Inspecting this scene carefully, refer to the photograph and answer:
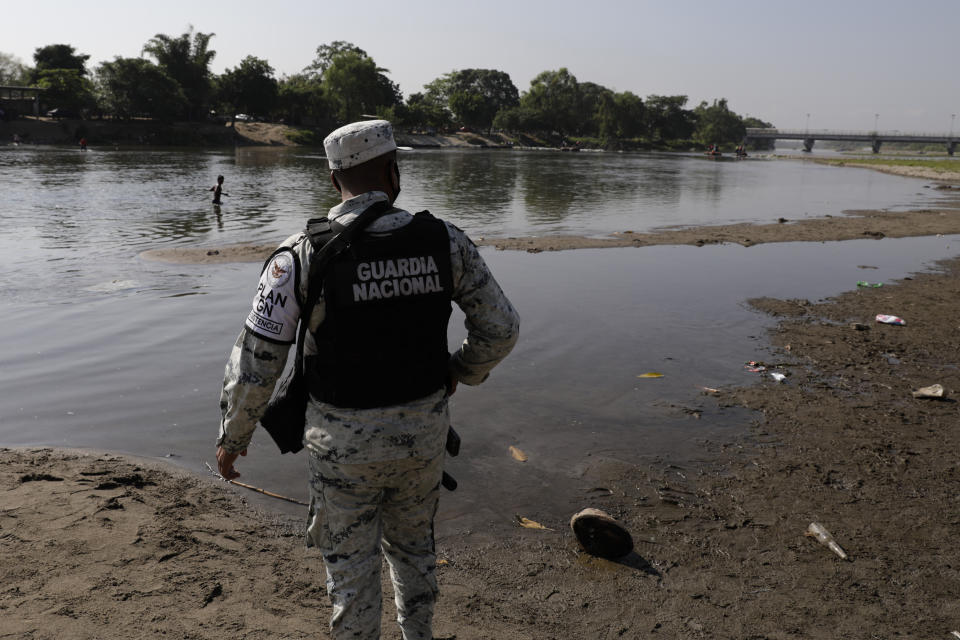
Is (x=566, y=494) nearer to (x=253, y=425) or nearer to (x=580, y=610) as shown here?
(x=580, y=610)

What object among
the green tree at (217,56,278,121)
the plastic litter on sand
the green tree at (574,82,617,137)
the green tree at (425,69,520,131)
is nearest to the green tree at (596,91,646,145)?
the green tree at (574,82,617,137)

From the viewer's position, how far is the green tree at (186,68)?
10050 cm

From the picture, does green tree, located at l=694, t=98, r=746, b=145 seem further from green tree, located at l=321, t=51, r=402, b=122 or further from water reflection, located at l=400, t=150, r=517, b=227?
water reflection, located at l=400, t=150, r=517, b=227

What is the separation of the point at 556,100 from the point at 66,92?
10064 cm

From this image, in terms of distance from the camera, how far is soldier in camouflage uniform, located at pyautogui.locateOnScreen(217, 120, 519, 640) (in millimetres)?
2398

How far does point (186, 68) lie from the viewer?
4003 inches

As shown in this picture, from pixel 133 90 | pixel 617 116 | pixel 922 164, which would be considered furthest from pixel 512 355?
pixel 617 116

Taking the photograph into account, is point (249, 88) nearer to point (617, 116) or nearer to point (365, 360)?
point (617, 116)

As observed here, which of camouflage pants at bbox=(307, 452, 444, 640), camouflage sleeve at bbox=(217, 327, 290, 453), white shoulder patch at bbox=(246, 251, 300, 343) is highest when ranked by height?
white shoulder patch at bbox=(246, 251, 300, 343)

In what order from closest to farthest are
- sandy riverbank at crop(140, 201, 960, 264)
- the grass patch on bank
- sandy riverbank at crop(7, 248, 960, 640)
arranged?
1. sandy riverbank at crop(7, 248, 960, 640)
2. sandy riverbank at crop(140, 201, 960, 264)
3. the grass patch on bank

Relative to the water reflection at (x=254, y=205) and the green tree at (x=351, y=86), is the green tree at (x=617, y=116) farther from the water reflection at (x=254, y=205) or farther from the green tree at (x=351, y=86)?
the water reflection at (x=254, y=205)

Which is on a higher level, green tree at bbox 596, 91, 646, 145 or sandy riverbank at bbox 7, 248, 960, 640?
green tree at bbox 596, 91, 646, 145

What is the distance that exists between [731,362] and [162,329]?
743 centimetres

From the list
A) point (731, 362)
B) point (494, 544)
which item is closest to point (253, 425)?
point (494, 544)
